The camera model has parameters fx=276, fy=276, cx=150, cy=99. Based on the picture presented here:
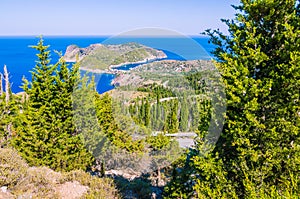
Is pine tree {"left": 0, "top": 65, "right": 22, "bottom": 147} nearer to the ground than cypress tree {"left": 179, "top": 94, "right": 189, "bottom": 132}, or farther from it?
nearer to the ground

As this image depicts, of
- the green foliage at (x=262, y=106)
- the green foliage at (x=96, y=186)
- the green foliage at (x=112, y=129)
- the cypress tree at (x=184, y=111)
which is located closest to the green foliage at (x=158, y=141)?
the green foliage at (x=112, y=129)

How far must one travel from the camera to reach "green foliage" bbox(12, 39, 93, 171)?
1141cm

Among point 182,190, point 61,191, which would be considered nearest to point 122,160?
point 61,191

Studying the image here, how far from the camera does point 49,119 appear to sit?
1157 cm

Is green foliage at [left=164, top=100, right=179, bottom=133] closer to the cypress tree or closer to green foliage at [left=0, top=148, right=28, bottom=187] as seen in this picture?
the cypress tree

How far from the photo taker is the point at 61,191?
810 centimetres

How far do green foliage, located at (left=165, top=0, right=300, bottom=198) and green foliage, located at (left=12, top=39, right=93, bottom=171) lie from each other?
7612mm

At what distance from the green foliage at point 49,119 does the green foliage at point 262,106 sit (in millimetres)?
7612

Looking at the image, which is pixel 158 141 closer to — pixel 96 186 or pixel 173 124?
pixel 173 124

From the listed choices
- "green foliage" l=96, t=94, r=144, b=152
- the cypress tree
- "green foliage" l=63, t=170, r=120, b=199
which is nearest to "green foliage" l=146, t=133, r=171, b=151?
"green foliage" l=96, t=94, r=144, b=152

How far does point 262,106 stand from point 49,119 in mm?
9021

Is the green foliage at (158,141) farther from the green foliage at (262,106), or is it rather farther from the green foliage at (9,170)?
the green foliage at (262,106)

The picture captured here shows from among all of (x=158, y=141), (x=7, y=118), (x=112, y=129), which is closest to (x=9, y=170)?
(x=112, y=129)

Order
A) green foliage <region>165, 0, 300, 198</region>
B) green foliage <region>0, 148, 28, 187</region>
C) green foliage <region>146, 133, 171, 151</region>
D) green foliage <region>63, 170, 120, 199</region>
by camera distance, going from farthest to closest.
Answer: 1. green foliage <region>146, 133, 171, 151</region>
2. green foliage <region>63, 170, 120, 199</region>
3. green foliage <region>0, 148, 28, 187</region>
4. green foliage <region>165, 0, 300, 198</region>
